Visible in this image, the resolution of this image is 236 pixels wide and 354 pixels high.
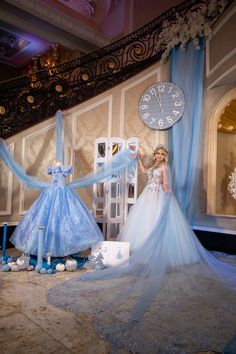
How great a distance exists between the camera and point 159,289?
2646 mm

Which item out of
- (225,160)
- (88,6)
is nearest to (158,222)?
(225,160)

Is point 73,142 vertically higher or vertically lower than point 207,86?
lower

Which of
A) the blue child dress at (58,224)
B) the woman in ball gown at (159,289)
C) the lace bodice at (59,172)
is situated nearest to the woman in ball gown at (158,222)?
the woman in ball gown at (159,289)

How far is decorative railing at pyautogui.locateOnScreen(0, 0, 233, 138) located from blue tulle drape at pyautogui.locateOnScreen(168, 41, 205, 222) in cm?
33

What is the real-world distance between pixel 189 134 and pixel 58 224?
2.58 m

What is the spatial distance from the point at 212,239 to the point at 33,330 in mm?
3335

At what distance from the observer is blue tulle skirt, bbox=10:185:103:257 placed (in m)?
3.32

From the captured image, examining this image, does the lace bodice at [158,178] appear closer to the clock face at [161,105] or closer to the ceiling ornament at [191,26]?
the clock face at [161,105]

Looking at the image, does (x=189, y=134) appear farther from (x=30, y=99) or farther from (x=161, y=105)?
(x=30, y=99)

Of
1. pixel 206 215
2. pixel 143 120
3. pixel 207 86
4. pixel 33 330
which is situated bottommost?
pixel 33 330

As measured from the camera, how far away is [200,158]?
15.1 ft

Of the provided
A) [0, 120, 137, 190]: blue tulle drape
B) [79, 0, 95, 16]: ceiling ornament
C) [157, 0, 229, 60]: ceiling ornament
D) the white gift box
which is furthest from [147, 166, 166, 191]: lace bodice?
[79, 0, 95, 16]: ceiling ornament

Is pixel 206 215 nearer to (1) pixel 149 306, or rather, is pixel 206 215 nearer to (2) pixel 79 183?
(2) pixel 79 183

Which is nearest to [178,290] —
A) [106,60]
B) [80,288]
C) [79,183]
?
[80,288]
